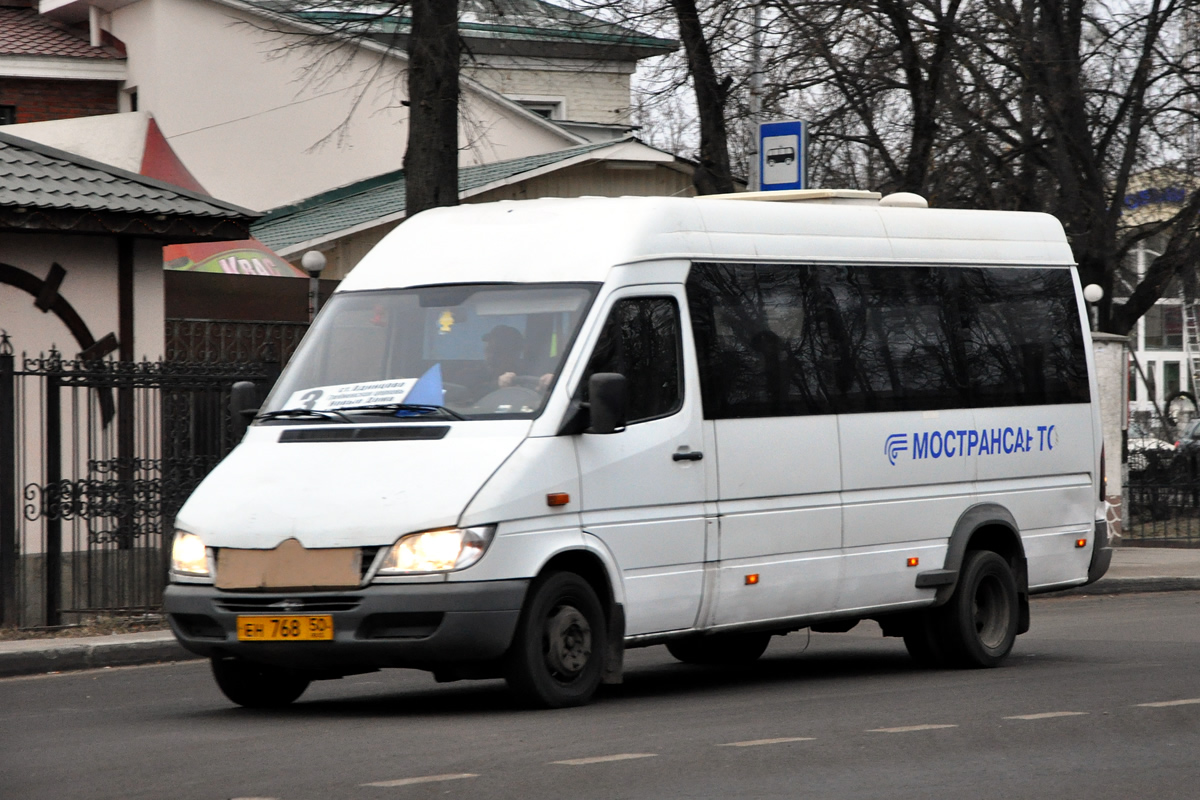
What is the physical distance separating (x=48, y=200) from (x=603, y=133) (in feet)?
73.1

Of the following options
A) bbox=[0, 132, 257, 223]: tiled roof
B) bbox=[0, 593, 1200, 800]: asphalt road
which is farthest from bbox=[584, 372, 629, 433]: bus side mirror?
bbox=[0, 132, 257, 223]: tiled roof

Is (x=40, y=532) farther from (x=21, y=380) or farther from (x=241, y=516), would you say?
(x=241, y=516)

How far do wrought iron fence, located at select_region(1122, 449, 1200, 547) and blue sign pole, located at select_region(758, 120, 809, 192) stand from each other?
8701 mm

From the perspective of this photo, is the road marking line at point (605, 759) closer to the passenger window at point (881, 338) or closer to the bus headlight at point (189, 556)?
the bus headlight at point (189, 556)

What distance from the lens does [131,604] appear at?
14.1 metres

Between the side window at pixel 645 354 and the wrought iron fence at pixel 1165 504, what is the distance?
1496 cm

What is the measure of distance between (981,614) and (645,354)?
10.9 feet

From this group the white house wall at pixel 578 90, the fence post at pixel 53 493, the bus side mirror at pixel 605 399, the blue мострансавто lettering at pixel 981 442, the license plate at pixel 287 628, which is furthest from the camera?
the white house wall at pixel 578 90

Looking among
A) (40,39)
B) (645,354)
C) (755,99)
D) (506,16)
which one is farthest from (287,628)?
(40,39)

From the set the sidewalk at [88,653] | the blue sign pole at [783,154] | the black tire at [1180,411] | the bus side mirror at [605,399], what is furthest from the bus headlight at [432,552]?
the black tire at [1180,411]

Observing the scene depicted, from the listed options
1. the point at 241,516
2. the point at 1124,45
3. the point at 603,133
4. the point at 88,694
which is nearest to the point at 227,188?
the point at 603,133

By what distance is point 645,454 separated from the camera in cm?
943

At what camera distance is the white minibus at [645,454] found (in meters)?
8.64

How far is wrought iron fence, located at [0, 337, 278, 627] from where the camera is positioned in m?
13.2
